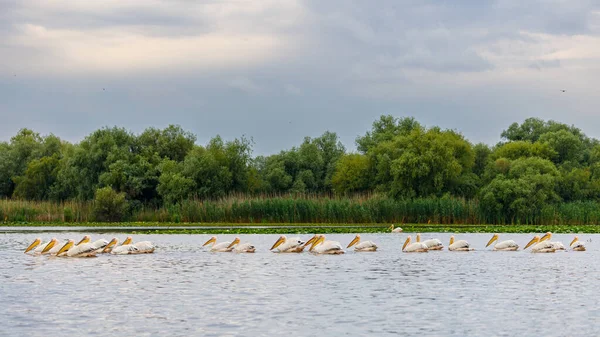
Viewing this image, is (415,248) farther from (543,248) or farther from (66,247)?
(66,247)

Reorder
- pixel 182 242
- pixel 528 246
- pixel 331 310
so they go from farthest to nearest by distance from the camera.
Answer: pixel 182 242, pixel 528 246, pixel 331 310

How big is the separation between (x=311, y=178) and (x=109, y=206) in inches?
1042

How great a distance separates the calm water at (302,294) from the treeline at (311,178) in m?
27.2

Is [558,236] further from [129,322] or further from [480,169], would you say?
[480,169]

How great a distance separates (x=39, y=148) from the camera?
9538cm

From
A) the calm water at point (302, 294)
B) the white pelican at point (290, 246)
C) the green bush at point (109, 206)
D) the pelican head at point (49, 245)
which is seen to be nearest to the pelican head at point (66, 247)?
the pelican head at point (49, 245)

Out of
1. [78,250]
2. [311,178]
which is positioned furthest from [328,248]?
[311,178]

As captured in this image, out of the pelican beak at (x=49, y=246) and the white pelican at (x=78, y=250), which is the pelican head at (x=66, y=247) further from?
the pelican beak at (x=49, y=246)

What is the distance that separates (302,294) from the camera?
20.2 m

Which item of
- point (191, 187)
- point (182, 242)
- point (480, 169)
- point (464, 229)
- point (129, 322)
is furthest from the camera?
point (480, 169)

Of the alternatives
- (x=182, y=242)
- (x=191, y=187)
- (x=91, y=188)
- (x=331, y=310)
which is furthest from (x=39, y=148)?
(x=331, y=310)

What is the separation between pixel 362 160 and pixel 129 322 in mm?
65227

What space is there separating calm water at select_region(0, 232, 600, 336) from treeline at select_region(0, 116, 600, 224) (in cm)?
2720

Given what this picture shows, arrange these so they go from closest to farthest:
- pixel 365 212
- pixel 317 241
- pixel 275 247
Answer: pixel 317 241 → pixel 275 247 → pixel 365 212
